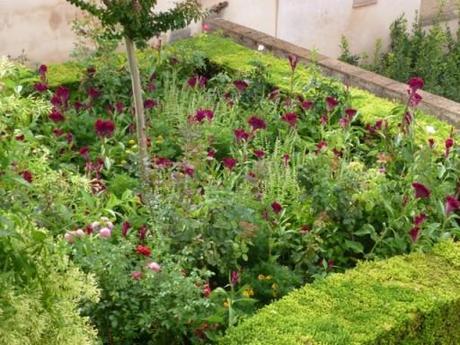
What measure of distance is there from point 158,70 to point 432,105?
2.26 m

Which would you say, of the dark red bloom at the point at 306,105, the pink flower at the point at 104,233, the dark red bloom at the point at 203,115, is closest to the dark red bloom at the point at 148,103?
the dark red bloom at the point at 203,115

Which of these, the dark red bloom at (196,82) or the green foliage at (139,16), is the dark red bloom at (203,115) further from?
the dark red bloom at (196,82)

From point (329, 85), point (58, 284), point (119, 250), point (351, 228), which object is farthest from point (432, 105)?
point (58, 284)

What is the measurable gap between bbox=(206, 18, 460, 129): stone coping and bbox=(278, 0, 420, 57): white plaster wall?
989mm

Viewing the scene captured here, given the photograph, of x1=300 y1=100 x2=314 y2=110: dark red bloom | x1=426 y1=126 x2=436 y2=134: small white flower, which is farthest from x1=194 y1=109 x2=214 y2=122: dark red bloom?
x1=426 y1=126 x2=436 y2=134: small white flower

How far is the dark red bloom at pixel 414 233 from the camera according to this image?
201 inches

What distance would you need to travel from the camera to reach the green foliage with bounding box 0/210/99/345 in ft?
9.95

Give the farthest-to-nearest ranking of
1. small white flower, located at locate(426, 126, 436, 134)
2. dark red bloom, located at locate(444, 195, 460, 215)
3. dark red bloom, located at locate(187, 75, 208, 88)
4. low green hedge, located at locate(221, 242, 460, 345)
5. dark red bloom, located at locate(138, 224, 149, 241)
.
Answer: dark red bloom, located at locate(187, 75, 208, 88), small white flower, located at locate(426, 126, 436, 134), dark red bloom, located at locate(444, 195, 460, 215), dark red bloom, located at locate(138, 224, 149, 241), low green hedge, located at locate(221, 242, 460, 345)

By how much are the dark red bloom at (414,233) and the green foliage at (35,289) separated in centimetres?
219

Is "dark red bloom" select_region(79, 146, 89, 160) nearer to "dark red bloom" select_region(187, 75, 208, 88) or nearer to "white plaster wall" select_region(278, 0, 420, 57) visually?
"dark red bloom" select_region(187, 75, 208, 88)

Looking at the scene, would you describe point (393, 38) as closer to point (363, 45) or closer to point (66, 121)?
point (363, 45)

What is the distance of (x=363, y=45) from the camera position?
11422 millimetres

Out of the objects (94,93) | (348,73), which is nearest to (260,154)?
(94,93)

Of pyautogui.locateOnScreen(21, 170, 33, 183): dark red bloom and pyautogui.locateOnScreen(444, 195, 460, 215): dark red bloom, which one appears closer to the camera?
pyautogui.locateOnScreen(21, 170, 33, 183): dark red bloom
